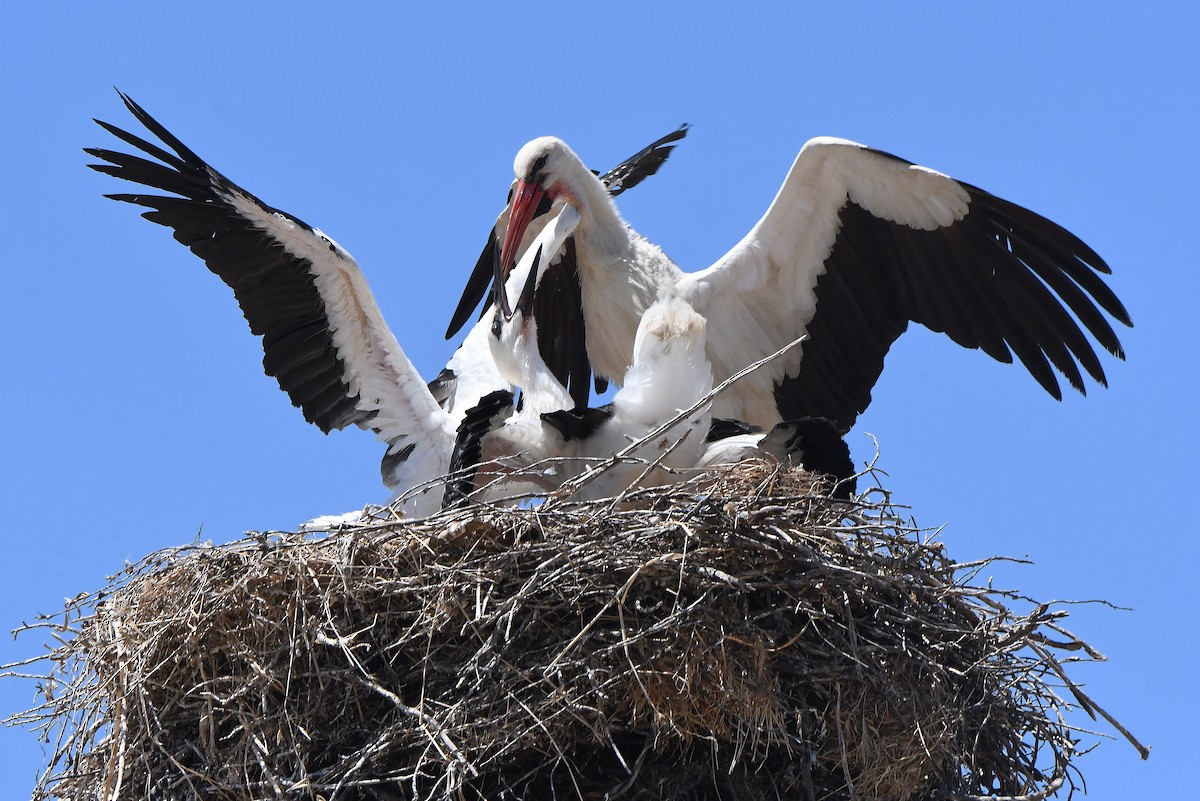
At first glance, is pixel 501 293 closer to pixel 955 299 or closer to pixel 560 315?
pixel 560 315

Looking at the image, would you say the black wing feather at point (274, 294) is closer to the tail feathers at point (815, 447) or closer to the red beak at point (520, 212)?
the red beak at point (520, 212)

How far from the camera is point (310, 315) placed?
301 inches

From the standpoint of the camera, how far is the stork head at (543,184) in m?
7.80

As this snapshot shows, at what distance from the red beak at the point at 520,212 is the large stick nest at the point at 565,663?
2.42 meters

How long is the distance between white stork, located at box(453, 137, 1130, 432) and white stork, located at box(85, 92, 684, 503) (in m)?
0.71

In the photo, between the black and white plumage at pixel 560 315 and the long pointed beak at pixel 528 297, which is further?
the black and white plumage at pixel 560 315

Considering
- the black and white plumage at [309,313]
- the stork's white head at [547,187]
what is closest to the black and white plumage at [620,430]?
the black and white plumage at [309,313]

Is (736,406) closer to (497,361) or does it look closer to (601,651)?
(497,361)

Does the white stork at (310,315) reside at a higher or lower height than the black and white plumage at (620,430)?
higher

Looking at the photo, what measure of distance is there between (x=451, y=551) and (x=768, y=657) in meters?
1.08

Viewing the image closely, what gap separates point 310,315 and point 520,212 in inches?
42.5

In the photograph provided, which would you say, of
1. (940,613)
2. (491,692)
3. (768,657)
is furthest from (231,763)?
(940,613)

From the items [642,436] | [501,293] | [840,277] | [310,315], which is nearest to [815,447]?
[642,436]

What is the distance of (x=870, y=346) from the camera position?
779cm
